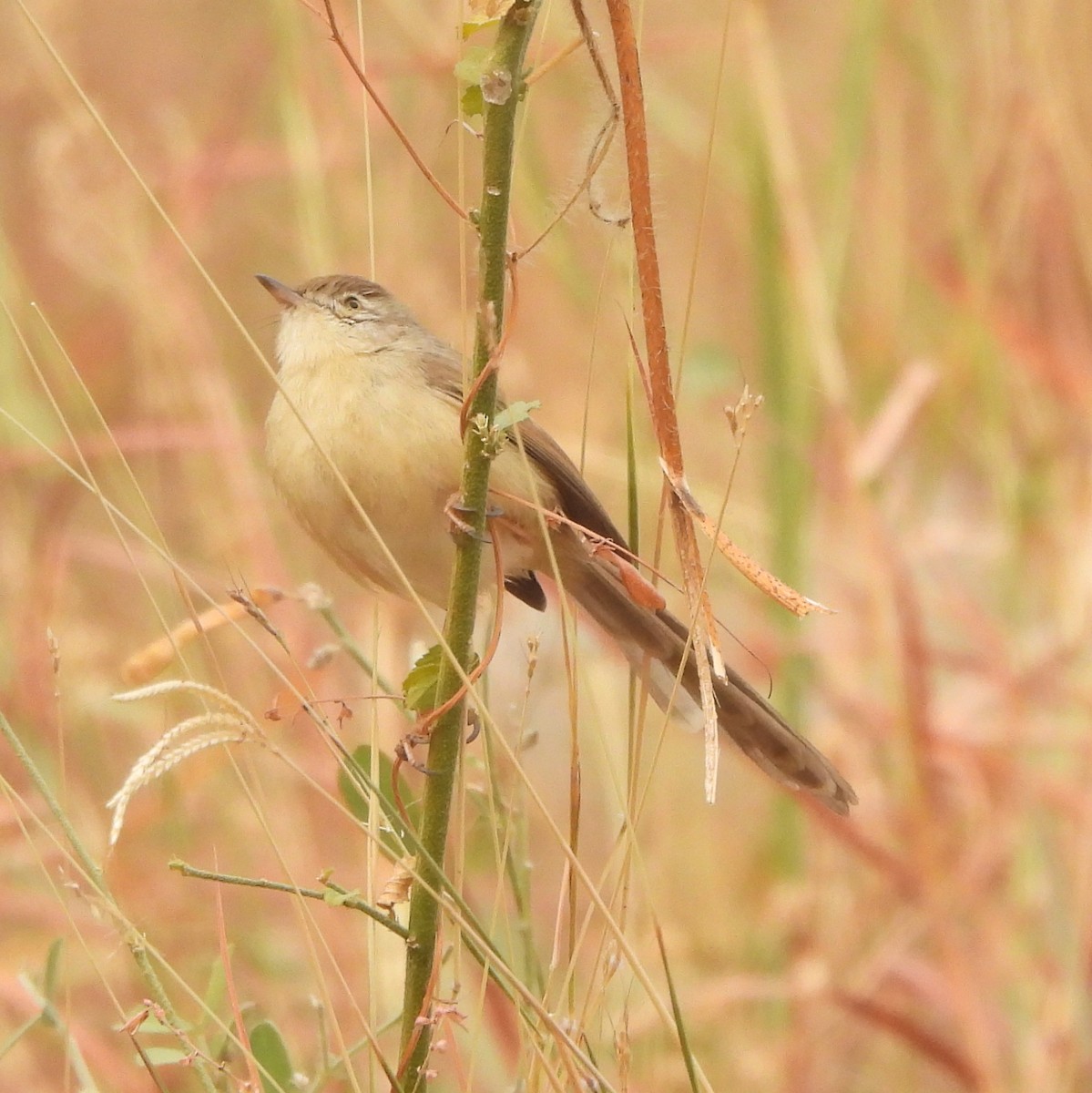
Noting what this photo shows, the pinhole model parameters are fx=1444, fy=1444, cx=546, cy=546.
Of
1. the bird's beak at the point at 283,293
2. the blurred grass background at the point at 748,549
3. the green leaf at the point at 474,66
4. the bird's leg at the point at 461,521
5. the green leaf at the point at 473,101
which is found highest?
the green leaf at the point at 474,66

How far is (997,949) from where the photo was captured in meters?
3.35

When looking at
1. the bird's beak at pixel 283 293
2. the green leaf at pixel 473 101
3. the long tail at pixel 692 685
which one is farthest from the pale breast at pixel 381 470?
the green leaf at pixel 473 101

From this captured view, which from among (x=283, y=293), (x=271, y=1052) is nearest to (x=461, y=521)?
(x=271, y=1052)

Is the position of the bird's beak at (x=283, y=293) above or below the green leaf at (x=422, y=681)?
above

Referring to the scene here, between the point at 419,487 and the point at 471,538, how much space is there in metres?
0.85

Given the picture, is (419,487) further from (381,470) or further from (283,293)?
(283,293)

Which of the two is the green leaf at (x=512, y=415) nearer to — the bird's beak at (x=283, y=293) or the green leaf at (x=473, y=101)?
the green leaf at (x=473, y=101)

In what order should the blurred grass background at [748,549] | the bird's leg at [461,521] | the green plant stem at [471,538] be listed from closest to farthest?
the green plant stem at [471,538] < the bird's leg at [461,521] < the blurred grass background at [748,549]

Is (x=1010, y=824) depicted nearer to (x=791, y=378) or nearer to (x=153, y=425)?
(x=791, y=378)

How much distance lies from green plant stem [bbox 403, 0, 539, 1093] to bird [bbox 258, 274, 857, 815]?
0.56 metres

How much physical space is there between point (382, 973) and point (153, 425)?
1.73 m

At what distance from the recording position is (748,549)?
319cm

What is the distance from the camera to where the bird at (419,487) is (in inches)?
82.1

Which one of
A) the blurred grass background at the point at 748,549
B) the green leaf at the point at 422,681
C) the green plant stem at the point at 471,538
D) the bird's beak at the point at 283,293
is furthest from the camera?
the blurred grass background at the point at 748,549
